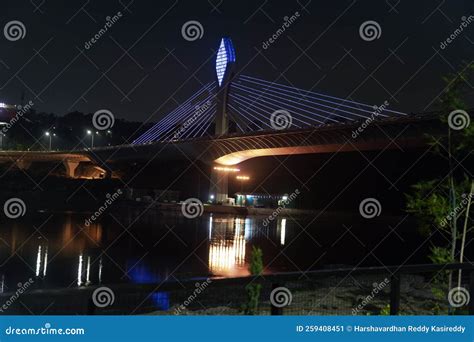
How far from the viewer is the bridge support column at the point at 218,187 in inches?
2250

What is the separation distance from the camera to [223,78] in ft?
177

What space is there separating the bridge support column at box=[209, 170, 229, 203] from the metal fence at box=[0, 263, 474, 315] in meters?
46.4

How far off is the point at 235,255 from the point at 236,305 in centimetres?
1335

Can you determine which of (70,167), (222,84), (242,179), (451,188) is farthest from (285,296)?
(70,167)

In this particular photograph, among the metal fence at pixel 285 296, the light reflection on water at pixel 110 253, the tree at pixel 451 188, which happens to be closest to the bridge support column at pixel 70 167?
the light reflection on water at pixel 110 253

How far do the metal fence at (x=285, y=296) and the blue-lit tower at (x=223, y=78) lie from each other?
4328 centimetres

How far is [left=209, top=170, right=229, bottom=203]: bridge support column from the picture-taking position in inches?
2250

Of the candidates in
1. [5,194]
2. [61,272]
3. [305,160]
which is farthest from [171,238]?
[305,160]

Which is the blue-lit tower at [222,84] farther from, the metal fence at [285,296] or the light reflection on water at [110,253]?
the metal fence at [285,296]

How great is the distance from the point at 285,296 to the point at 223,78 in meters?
50.7

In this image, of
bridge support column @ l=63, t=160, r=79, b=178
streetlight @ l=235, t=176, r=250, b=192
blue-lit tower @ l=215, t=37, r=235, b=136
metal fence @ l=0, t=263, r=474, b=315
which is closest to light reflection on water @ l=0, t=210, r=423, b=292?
metal fence @ l=0, t=263, r=474, b=315

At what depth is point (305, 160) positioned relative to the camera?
2434 inches

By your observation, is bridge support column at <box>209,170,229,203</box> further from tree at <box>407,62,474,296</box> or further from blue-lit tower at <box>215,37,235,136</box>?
tree at <box>407,62,474,296</box>

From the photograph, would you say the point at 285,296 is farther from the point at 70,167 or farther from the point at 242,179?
the point at 70,167
